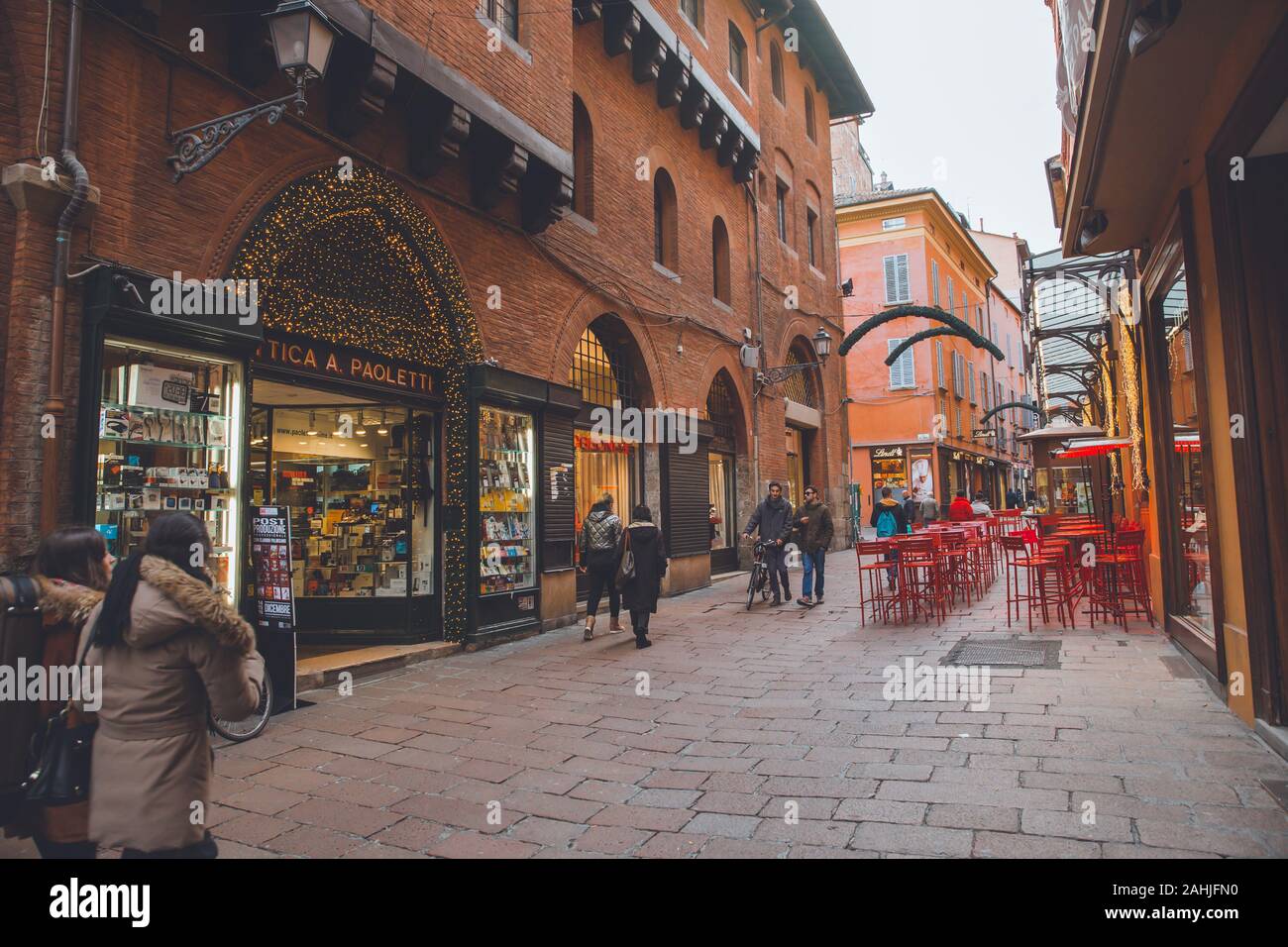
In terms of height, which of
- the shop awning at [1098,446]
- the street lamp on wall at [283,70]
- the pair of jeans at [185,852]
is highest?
the street lamp on wall at [283,70]

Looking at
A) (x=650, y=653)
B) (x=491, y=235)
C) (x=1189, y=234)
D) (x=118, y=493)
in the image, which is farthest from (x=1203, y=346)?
(x=118, y=493)

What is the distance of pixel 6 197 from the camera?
200 inches

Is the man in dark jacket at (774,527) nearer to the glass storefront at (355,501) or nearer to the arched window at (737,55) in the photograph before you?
the glass storefront at (355,501)

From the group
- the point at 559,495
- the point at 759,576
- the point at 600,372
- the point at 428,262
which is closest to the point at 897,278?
the point at 600,372

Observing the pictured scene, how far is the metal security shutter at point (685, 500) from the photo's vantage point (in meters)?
13.4

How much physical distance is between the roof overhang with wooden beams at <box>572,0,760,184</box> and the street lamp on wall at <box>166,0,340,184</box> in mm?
6572

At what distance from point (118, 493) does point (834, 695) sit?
5.36 m

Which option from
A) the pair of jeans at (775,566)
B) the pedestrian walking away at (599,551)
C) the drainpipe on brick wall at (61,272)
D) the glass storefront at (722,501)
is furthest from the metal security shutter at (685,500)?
the drainpipe on brick wall at (61,272)

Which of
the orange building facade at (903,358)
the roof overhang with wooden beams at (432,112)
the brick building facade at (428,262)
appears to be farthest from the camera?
the orange building facade at (903,358)

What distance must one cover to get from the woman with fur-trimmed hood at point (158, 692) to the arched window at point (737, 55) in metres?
16.8

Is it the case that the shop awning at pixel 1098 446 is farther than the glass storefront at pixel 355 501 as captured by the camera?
Yes

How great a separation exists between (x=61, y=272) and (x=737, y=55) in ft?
50.3

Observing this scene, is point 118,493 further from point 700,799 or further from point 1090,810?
point 1090,810

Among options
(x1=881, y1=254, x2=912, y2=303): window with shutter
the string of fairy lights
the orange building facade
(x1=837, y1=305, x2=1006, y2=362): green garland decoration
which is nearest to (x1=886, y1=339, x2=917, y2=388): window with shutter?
the orange building facade
